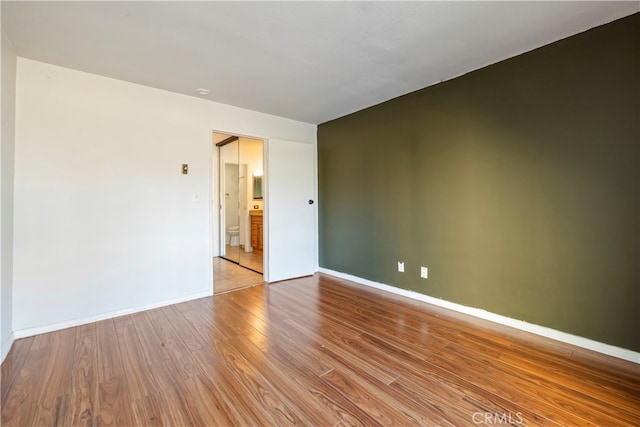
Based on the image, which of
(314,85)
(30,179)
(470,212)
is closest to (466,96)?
(470,212)

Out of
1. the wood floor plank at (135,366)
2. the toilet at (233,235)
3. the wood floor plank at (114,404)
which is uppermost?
the toilet at (233,235)

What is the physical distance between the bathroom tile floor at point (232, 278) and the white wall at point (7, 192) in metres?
1.79

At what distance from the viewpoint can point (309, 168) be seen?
14.5 ft

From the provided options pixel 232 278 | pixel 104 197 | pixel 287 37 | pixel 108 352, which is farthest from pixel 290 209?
pixel 108 352

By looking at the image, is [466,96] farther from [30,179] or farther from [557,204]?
[30,179]

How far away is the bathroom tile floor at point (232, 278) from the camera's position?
3.83 meters

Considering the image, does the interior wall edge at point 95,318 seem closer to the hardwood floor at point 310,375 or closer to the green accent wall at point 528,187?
the hardwood floor at point 310,375

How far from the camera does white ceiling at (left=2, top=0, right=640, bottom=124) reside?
1.82 meters

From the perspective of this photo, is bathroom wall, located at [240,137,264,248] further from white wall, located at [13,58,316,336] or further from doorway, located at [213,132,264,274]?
white wall, located at [13,58,316,336]

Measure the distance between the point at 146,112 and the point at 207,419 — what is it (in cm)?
292

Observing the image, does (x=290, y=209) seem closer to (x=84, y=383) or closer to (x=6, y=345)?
(x=84, y=383)

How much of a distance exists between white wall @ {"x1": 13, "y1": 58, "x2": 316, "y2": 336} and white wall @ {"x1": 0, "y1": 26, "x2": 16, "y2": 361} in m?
0.12

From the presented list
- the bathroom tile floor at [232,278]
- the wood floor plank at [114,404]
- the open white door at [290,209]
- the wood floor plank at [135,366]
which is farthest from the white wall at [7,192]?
the open white door at [290,209]

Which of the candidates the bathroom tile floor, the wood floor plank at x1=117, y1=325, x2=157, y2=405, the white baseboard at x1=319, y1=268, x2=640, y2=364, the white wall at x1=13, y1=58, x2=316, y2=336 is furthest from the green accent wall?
the wood floor plank at x1=117, y1=325, x2=157, y2=405
